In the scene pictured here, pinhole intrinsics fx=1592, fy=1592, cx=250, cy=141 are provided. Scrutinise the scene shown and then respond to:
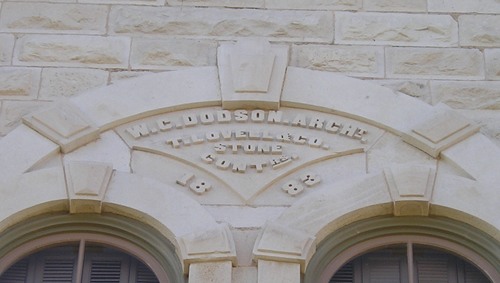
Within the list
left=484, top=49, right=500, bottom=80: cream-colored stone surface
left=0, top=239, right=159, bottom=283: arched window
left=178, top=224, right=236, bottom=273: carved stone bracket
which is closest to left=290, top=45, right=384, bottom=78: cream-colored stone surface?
left=484, top=49, right=500, bottom=80: cream-colored stone surface

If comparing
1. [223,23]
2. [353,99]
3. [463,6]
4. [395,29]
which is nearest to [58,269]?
[223,23]

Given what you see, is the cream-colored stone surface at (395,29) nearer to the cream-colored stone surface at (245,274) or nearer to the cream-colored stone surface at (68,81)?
the cream-colored stone surface at (68,81)

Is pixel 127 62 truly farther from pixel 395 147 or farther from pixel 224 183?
pixel 395 147

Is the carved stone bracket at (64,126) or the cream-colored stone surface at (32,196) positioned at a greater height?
the carved stone bracket at (64,126)

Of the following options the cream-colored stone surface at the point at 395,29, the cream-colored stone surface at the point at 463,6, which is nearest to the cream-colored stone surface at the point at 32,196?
the cream-colored stone surface at the point at 395,29

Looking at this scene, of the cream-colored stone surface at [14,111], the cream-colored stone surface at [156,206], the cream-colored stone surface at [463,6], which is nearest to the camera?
the cream-colored stone surface at [156,206]

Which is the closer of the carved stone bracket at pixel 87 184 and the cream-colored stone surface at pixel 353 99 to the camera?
the carved stone bracket at pixel 87 184

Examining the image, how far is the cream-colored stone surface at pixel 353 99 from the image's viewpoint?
35.1ft

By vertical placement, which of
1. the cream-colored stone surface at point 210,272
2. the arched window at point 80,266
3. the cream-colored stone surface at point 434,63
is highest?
the cream-colored stone surface at point 434,63

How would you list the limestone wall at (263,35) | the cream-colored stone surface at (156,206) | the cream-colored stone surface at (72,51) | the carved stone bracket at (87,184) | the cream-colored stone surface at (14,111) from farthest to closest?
the cream-colored stone surface at (72,51) → the limestone wall at (263,35) → the cream-colored stone surface at (14,111) → the carved stone bracket at (87,184) → the cream-colored stone surface at (156,206)

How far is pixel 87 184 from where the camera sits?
1027 centimetres

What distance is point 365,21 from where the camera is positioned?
11.2 m

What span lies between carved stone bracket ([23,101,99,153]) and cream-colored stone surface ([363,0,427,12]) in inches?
87.3

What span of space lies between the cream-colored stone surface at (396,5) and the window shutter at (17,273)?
3079 millimetres
